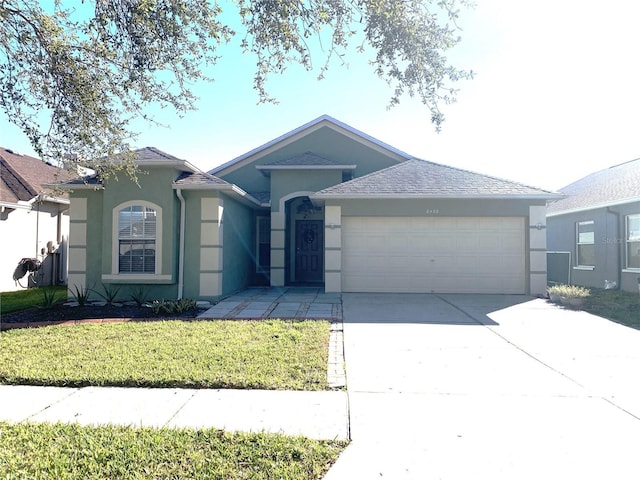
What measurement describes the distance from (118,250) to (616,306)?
12.8m

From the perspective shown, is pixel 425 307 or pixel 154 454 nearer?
pixel 154 454

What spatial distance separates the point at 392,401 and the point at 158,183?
8.51 metres

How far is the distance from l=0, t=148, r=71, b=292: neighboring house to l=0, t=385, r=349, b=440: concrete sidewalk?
9750 mm

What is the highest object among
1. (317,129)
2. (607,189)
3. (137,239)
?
(317,129)

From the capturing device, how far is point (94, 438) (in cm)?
327

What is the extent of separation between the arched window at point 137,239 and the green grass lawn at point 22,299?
1944 mm

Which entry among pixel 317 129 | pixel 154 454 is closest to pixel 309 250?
pixel 317 129

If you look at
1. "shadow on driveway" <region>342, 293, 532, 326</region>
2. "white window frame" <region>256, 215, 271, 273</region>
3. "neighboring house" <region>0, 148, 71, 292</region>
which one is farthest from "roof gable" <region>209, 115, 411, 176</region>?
"shadow on driveway" <region>342, 293, 532, 326</region>

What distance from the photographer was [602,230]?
13.3 metres

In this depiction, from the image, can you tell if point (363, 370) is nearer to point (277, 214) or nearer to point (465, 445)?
point (465, 445)

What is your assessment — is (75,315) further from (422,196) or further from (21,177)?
(21,177)

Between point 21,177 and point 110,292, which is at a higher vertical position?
point 21,177

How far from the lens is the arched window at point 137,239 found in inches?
402

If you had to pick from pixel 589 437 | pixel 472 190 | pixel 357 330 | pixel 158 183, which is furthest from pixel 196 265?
pixel 589 437
